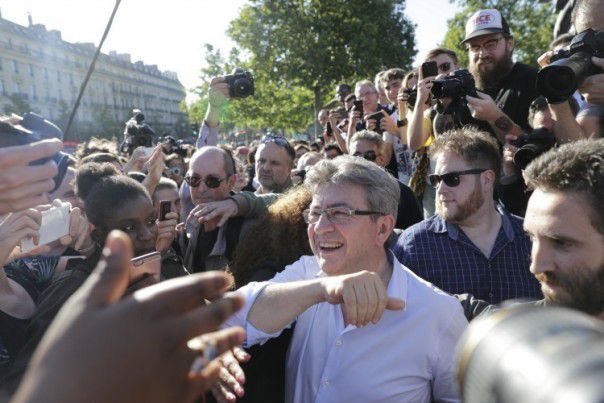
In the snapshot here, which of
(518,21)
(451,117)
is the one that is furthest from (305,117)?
(451,117)

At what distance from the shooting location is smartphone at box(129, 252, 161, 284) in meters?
1.61

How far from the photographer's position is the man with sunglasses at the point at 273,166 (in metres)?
5.39

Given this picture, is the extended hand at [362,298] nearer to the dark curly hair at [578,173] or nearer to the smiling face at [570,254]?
the smiling face at [570,254]

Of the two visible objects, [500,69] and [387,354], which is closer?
[387,354]

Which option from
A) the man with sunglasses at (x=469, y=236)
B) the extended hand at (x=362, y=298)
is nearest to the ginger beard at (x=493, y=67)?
the man with sunglasses at (x=469, y=236)

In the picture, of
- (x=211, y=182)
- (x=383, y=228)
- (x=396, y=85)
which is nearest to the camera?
(x=383, y=228)

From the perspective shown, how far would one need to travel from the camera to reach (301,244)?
270 cm

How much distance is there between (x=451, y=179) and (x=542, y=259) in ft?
4.76

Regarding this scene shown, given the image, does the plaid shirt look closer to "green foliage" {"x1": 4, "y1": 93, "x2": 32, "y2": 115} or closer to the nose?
the nose

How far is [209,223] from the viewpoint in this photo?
325 cm

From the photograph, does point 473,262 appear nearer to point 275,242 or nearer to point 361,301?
point 275,242

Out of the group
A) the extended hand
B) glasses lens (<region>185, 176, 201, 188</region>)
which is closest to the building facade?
glasses lens (<region>185, 176, 201, 188</region>)

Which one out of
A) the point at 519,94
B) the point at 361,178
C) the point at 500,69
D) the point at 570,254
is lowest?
the point at 570,254

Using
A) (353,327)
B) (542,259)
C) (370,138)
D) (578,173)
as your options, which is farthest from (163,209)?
(370,138)
